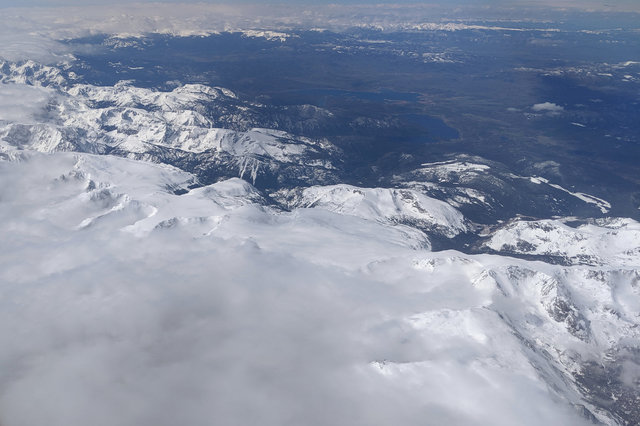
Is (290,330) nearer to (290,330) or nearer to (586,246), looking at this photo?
(290,330)

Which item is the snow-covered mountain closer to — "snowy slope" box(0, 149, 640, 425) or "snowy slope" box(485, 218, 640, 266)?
"snowy slope" box(0, 149, 640, 425)

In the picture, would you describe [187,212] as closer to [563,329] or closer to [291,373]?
[291,373]

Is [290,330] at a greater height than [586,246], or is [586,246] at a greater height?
[290,330]

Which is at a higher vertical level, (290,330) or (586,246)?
(290,330)

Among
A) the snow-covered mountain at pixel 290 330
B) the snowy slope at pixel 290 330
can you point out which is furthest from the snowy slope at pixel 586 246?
the snowy slope at pixel 290 330

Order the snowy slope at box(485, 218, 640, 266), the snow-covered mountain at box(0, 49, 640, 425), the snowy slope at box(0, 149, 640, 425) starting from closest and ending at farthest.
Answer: the snow-covered mountain at box(0, 49, 640, 425) < the snowy slope at box(0, 149, 640, 425) < the snowy slope at box(485, 218, 640, 266)

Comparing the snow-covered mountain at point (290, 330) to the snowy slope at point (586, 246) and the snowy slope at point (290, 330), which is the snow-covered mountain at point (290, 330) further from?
the snowy slope at point (586, 246)

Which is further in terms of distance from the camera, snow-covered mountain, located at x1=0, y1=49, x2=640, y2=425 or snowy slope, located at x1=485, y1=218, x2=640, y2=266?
snowy slope, located at x1=485, y1=218, x2=640, y2=266

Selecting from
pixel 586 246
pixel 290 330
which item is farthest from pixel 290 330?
pixel 586 246

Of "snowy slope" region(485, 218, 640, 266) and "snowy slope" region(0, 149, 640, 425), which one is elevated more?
"snowy slope" region(0, 149, 640, 425)

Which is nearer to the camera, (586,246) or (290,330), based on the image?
(290,330)

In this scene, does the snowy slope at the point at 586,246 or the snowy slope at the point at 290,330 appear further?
the snowy slope at the point at 586,246

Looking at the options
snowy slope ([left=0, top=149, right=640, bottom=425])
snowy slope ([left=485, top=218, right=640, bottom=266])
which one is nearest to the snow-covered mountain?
snowy slope ([left=0, top=149, right=640, bottom=425])
